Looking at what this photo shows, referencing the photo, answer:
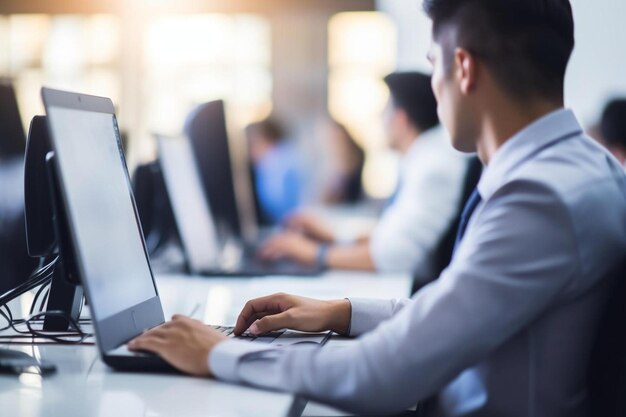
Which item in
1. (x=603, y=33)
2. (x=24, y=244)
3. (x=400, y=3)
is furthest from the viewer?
(x=400, y=3)

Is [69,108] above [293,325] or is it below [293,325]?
above

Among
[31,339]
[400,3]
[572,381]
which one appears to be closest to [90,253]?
[31,339]

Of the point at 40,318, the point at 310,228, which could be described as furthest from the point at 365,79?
the point at 40,318

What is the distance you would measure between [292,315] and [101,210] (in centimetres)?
34

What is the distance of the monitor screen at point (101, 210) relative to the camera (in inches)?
42.1

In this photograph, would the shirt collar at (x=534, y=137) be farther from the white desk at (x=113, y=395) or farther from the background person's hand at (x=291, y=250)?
the background person's hand at (x=291, y=250)

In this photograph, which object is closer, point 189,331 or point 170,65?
point 189,331

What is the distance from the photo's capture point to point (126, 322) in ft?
3.88

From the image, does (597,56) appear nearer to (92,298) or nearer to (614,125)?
(614,125)

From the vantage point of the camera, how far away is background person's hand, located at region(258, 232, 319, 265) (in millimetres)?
2721

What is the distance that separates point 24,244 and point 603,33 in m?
5.32

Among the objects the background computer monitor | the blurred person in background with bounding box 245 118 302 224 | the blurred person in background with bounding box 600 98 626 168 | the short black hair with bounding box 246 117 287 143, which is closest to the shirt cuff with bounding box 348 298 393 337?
the background computer monitor

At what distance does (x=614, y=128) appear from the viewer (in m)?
3.76

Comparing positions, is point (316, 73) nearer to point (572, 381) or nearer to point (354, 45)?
point (354, 45)
